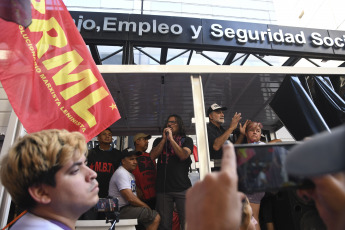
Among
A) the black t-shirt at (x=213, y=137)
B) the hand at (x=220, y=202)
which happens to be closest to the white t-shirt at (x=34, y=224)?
the hand at (x=220, y=202)

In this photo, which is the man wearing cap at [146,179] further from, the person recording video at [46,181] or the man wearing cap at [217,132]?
the person recording video at [46,181]

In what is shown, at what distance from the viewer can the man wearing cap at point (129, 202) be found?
3260mm

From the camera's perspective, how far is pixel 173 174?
139 inches

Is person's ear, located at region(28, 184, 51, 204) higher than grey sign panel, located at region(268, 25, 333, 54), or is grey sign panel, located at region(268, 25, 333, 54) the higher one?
grey sign panel, located at region(268, 25, 333, 54)

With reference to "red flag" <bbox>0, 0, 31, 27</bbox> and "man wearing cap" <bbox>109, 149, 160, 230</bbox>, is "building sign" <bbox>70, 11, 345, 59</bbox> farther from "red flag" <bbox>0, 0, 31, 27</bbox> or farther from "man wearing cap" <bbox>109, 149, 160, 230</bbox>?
"man wearing cap" <bbox>109, 149, 160, 230</bbox>

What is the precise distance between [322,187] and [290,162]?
0.41ft

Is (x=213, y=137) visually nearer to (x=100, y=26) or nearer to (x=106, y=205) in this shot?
(x=106, y=205)

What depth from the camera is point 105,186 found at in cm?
376

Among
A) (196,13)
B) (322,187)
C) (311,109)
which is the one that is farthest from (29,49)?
(196,13)

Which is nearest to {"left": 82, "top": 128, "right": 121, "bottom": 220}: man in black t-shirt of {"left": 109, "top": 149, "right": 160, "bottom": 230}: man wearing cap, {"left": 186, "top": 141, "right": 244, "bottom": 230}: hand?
{"left": 109, "top": 149, "right": 160, "bottom": 230}: man wearing cap

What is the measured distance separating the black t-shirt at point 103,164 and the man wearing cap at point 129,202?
285mm

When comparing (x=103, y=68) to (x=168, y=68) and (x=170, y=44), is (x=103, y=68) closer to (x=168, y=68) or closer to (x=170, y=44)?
(x=168, y=68)

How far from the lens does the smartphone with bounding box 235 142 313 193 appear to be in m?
0.57

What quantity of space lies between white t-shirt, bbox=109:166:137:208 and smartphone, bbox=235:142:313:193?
2981 mm
